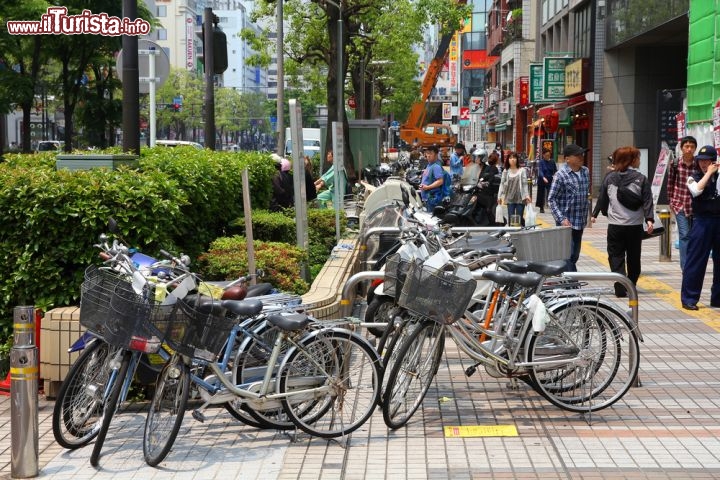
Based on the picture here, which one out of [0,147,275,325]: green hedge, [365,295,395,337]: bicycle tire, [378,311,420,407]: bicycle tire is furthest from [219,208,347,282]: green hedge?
[378,311,420,407]: bicycle tire

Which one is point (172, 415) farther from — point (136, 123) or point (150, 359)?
point (136, 123)

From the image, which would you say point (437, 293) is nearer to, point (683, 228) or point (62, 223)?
point (62, 223)

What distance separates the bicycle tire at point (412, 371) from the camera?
21.6 feet

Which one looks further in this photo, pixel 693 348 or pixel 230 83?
pixel 230 83

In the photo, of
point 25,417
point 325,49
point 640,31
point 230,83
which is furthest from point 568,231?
point 230,83

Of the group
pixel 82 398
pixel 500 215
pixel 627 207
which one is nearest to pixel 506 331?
pixel 82 398

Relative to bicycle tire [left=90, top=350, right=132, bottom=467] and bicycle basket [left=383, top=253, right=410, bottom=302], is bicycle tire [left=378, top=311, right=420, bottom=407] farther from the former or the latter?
bicycle tire [left=90, top=350, right=132, bottom=467]

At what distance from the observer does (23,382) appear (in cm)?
564

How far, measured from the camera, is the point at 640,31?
28984mm

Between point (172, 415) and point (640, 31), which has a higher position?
point (640, 31)

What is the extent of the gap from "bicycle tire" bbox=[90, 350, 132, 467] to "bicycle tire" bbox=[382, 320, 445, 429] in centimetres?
158

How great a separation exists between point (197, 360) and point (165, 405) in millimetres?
305

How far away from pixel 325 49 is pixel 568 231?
91.2 ft

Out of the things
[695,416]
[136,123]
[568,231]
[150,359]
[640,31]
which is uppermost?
[640,31]
